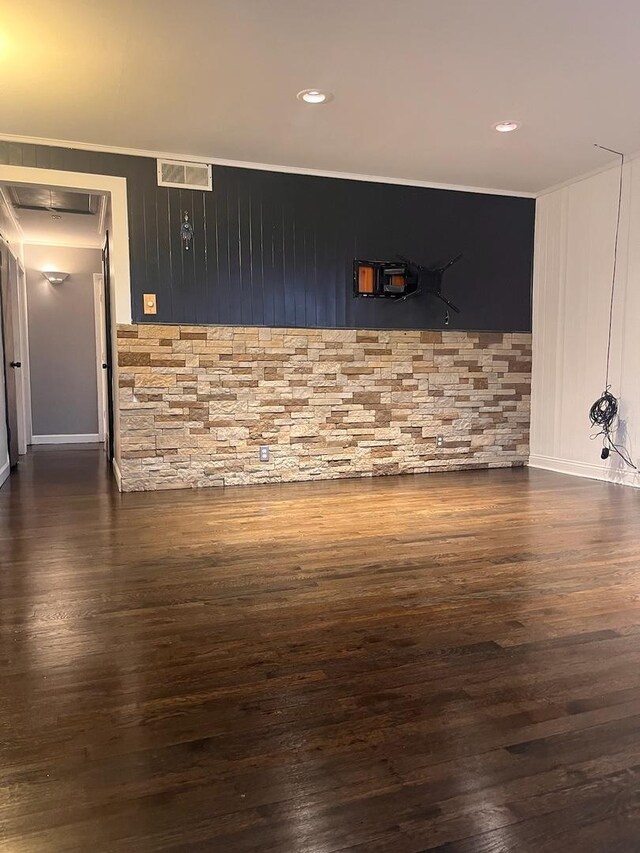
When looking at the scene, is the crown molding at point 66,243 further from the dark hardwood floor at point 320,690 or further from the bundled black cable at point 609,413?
the bundled black cable at point 609,413

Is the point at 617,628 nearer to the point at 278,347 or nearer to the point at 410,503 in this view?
the point at 410,503

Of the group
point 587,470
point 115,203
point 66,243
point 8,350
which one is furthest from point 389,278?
point 66,243

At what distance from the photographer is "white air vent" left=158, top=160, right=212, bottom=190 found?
16.0 ft

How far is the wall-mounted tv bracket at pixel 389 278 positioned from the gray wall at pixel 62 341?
4.51 meters

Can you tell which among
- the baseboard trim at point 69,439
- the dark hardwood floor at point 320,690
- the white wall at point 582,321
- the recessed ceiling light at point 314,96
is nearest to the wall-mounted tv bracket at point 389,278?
the white wall at point 582,321

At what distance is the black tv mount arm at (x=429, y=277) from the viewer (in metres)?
5.65

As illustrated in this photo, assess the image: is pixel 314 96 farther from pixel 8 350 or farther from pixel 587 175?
pixel 8 350

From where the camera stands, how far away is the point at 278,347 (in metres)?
5.32

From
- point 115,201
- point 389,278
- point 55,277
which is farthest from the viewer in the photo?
point 55,277

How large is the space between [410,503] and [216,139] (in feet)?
10.2

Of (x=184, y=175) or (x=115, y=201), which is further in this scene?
→ (x=184, y=175)

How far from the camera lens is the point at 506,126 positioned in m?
4.30

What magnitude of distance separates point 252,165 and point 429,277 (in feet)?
6.28

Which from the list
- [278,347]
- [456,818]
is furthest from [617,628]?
[278,347]
